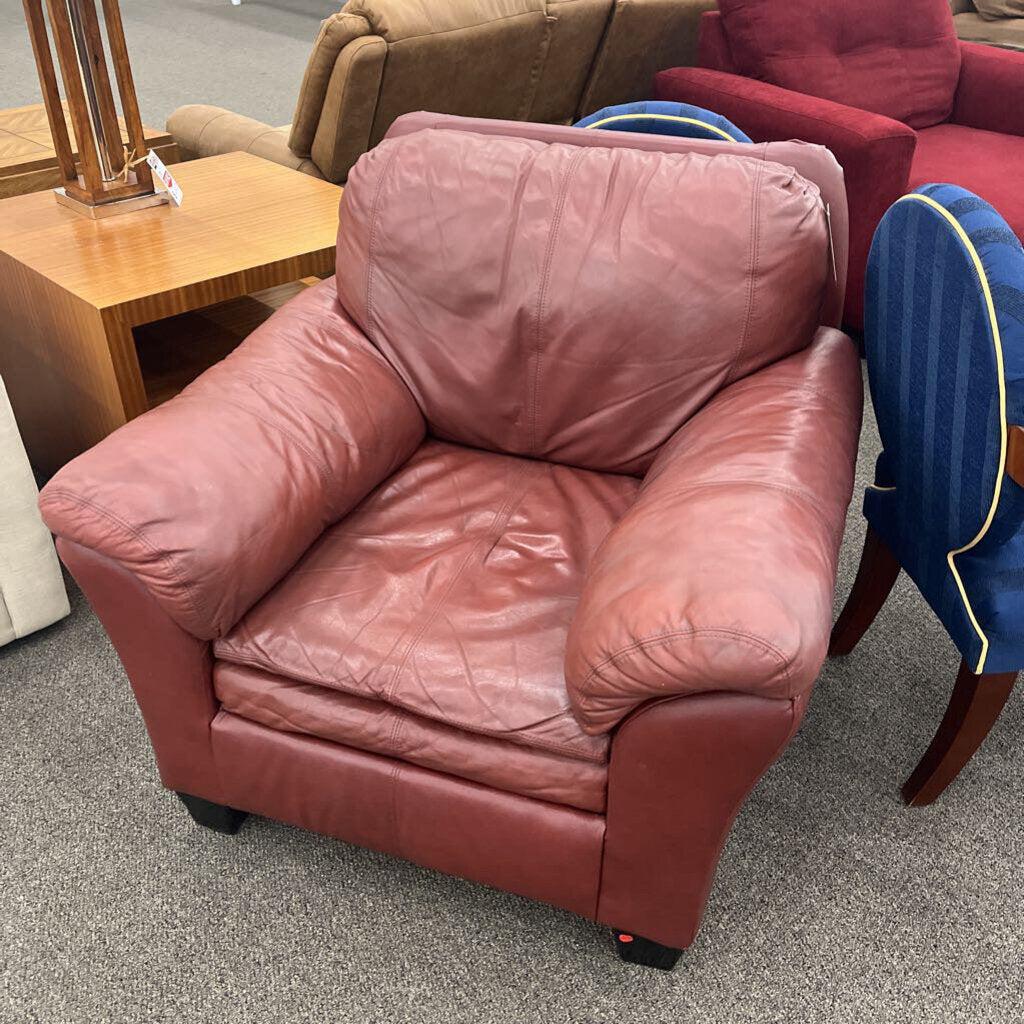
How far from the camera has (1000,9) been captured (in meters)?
3.95

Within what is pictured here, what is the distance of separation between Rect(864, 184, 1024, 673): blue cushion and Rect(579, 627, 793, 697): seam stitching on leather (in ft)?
1.36

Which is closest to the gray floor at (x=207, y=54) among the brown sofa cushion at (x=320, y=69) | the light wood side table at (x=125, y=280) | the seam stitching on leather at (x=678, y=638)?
the brown sofa cushion at (x=320, y=69)

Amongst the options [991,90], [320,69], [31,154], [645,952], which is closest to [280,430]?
[645,952]

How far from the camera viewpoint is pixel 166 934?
1.37 m

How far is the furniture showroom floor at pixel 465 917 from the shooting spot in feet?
4.27

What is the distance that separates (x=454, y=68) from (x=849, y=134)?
0.96 m

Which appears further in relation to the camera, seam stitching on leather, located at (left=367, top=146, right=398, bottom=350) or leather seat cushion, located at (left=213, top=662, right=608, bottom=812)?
seam stitching on leather, located at (left=367, top=146, right=398, bottom=350)

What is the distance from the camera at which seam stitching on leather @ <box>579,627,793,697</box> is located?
3.17ft

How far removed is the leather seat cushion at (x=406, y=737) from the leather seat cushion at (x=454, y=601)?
0.07 ft

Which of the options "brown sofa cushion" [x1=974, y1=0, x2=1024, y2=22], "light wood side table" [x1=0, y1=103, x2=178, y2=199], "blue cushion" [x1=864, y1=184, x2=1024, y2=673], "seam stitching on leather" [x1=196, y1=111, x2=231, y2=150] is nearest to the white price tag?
"light wood side table" [x1=0, y1=103, x2=178, y2=199]

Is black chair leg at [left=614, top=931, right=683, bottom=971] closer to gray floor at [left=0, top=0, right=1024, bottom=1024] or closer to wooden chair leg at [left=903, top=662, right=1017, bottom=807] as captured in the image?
gray floor at [left=0, top=0, right=1024, bottom=1024]

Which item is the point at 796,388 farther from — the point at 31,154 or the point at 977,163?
the point at 31,154

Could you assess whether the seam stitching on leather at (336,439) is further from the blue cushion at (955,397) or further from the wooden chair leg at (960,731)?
the wooden chair leg at (960,731)

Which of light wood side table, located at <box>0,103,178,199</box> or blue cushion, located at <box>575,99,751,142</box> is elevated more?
blue cushion, located at <box>575,99,751,142</box>
